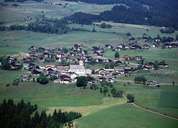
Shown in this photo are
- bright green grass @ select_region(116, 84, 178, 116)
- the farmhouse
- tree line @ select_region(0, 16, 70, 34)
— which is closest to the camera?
bright green grass @ select_region(116, 84, 178, 116)

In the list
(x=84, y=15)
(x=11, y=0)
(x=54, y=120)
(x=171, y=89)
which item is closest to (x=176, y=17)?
(x=84, y=15)

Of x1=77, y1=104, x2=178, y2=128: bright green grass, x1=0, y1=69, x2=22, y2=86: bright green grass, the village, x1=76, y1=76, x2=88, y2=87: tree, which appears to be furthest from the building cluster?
x1=77, y1=104, x2=178, y2=128: bright green grass

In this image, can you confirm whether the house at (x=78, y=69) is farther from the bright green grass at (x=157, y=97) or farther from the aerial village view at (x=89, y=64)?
the bright green grass at (x=157, y=97)

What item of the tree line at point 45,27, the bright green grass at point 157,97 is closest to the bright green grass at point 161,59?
the bright green grass at point 157,97

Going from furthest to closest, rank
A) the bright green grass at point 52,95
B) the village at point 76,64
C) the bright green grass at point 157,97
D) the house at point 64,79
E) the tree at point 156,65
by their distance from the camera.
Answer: the tree at point 156,65 < the village at point 76,64 < the house at point 64,79 < the bright green grass at point 52,95 < the bright green grass at point 157,97

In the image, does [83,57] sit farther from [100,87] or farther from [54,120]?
[54,120]

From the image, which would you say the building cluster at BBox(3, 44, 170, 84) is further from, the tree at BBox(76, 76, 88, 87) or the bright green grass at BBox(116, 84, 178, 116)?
the bright green grass at BBox(116, 84, 178, 116)
